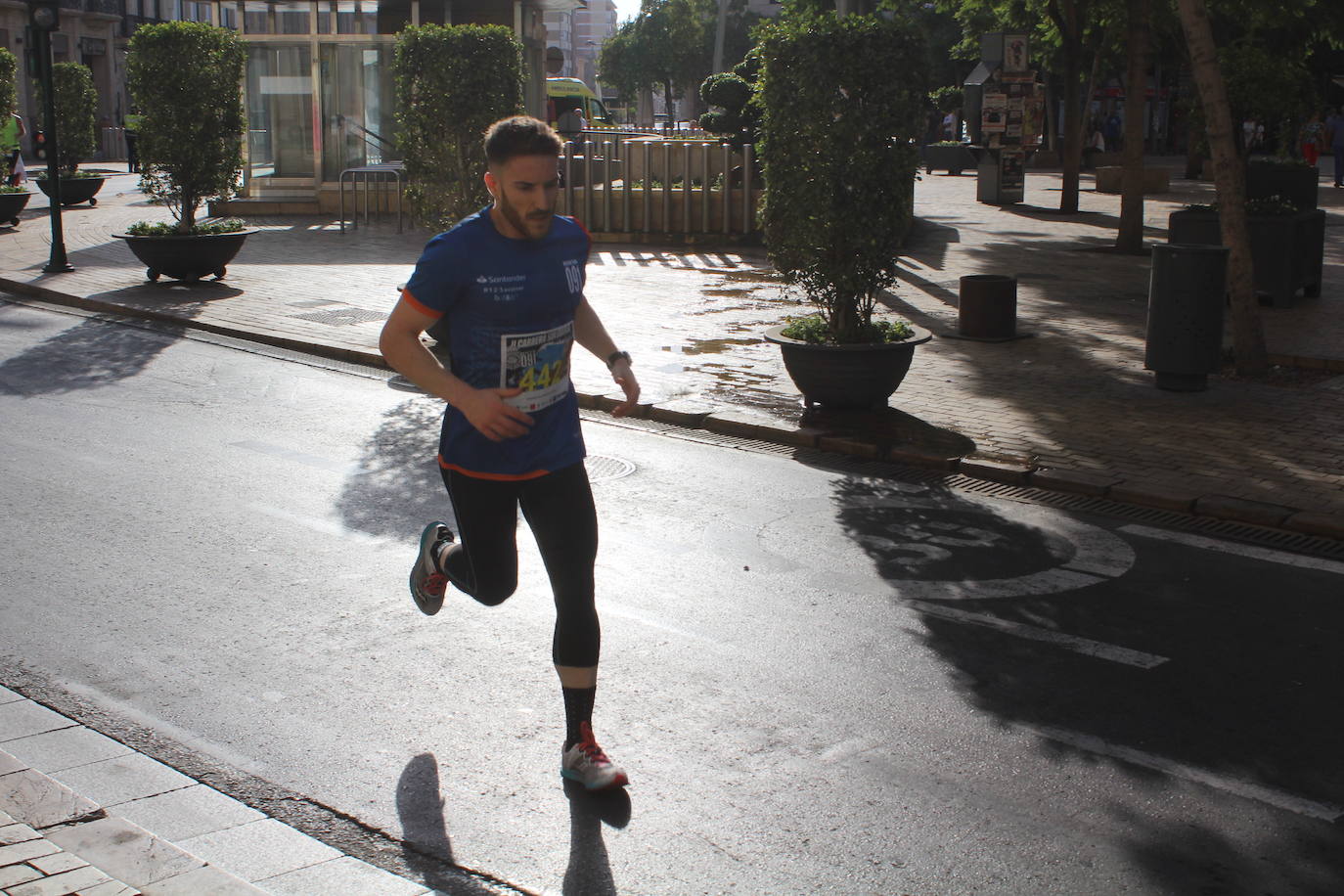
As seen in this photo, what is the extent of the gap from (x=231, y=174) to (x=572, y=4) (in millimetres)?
12892

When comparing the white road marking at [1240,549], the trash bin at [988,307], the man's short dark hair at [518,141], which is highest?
the man's short dark hair at [518,141]

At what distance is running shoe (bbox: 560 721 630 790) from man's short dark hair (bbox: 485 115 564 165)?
1.61 metres

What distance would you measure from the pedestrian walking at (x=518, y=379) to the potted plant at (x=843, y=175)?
5243 mm

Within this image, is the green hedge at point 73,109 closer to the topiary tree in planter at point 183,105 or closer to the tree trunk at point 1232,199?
the topiary tree in planter at point 183,105

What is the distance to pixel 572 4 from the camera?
2811 centimetres

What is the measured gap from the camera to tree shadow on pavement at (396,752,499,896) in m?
3.69

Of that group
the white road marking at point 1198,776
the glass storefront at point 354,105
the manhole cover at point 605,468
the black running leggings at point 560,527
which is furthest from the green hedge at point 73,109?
the white road marking at point 1198,776

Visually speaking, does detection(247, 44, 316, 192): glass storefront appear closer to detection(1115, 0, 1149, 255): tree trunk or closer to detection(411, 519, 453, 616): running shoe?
detection(1115, 0, 1149, 255): tree trunk

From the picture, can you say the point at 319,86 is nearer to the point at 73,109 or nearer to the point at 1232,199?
the point at 73,109

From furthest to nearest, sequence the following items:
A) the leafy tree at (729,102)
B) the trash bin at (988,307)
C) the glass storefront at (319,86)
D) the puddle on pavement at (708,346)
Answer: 1. the glass storefront at (319,86)
2. the leafy tree at (729,102)
3. the trash bin at (988,307)
4. the puddle on pavement at (708,346)

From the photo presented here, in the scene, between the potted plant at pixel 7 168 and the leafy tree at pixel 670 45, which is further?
the leafy tree at pixel 670 45

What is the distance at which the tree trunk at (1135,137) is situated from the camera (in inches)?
731

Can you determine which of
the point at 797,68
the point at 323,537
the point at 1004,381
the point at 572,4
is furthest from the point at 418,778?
the point at 572,4

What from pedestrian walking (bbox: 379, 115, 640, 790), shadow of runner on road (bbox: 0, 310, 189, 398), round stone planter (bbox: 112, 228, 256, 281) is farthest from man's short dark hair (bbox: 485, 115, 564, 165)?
round stone planter (bbox: 112, 228, 256, 281)
